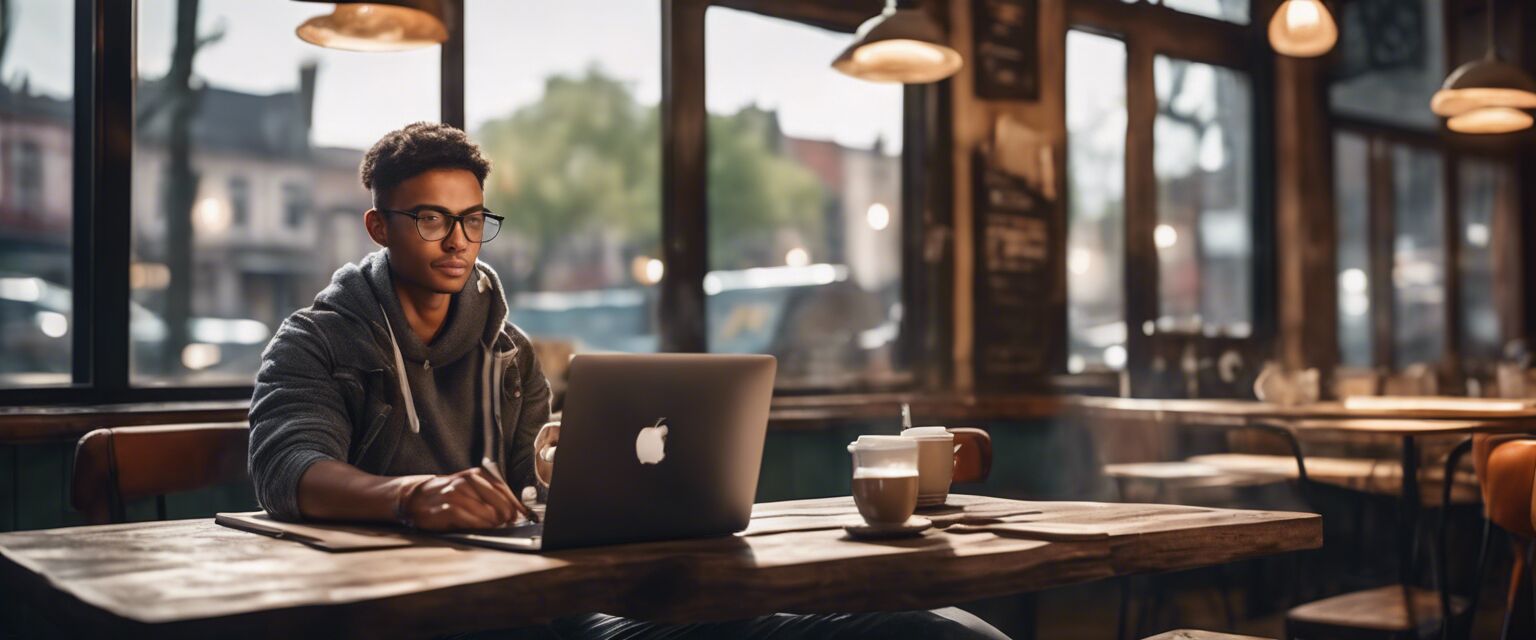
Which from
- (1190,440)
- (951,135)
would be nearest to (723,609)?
(951,135)

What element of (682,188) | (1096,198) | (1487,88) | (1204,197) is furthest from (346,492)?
(1204,197)

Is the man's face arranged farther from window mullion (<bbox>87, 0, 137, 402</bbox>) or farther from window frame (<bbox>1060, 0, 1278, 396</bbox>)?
window frame (<bbox>1060, 0, 1278, 396</bbox>)

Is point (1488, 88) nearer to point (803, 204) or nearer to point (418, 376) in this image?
point (803, 204)

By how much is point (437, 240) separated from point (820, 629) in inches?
33.5

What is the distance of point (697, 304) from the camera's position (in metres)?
3.88

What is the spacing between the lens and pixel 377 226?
7.09ft

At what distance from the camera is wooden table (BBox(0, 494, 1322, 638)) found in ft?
3.65

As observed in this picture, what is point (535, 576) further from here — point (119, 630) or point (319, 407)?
point (319, 407)

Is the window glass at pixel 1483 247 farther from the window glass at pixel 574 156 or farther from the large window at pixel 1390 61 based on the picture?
the window glass at pixel 574 156

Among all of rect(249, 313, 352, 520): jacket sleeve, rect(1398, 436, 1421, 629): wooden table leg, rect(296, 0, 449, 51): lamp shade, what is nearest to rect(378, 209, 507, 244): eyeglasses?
rect(249, 313, 352, 520): jacket sleeve

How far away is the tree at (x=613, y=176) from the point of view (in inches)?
160

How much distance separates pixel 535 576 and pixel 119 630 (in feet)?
1.18

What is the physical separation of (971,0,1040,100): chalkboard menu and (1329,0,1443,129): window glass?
2.24 m

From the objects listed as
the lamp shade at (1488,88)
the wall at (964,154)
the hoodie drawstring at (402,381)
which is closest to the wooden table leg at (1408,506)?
the wall at (964,154)
